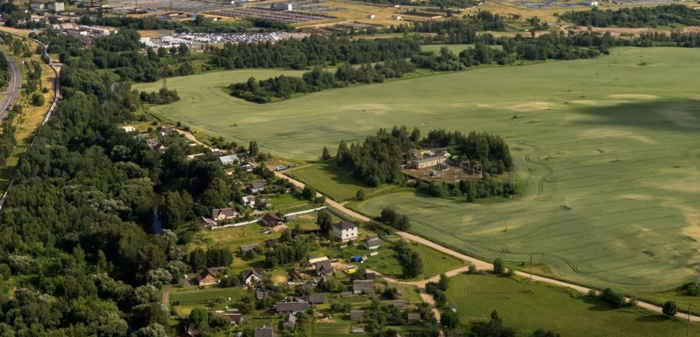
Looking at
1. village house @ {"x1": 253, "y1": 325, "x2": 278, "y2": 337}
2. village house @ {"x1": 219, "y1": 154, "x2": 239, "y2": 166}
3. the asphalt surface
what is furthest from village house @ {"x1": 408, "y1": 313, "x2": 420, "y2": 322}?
the asphalt surface

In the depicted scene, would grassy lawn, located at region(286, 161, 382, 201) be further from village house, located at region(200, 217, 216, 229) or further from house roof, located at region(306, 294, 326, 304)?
house roof, located at region(306, 294, 326, 304)

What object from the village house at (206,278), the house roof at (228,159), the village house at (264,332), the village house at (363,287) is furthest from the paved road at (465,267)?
the house roof at (228,159)

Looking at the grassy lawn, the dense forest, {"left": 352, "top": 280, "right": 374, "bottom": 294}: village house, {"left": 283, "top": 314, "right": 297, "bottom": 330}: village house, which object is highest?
the dense forest

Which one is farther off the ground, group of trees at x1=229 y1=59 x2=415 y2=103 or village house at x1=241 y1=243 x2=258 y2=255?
group of trees at x1=229 y1=59 x2=415 y2=103

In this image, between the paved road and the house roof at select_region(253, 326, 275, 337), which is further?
the paved road

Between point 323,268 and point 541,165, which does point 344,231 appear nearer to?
point 323,268

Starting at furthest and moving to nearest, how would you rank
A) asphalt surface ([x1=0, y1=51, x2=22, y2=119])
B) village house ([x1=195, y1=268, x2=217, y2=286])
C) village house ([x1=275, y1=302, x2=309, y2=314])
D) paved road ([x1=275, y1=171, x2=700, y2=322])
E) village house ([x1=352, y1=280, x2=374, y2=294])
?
asphalt surface ([x1=0, y1=51, x2=22, y2=119]) → village house ([x1=195, y1=268, x2=217, y2=286]) → village house ([x1=352, y1=280, x2=374, y2=294]) → paved road ([x1=275, y1=171, x2=700, y2=322]) → village house ([x1=275, y1=302, x2=309, y2=314])

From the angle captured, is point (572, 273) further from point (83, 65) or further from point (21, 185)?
point (83, 65)

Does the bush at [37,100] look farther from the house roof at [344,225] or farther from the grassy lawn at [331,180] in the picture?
the house roof at [344,225]
